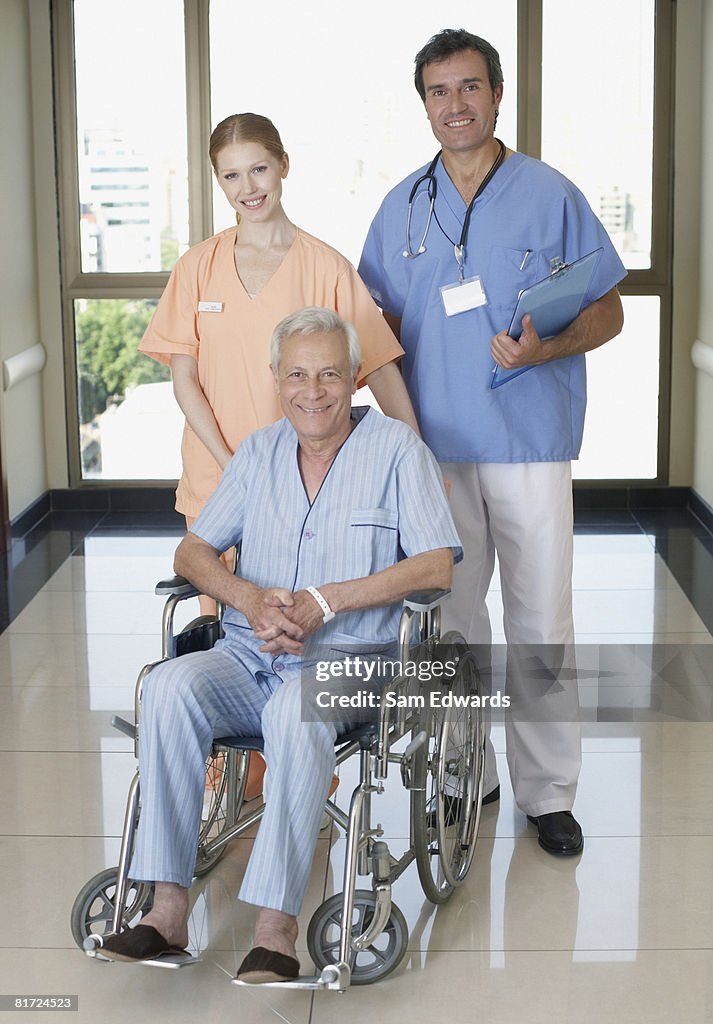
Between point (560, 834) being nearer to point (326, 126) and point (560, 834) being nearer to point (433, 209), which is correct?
point (433, 209)

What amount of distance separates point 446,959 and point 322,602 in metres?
0.68

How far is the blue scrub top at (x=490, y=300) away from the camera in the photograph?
106 inches

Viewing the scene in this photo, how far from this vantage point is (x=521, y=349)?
2.59m

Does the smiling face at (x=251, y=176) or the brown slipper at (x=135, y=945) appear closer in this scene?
the brown slipper at (x=135, y=945)

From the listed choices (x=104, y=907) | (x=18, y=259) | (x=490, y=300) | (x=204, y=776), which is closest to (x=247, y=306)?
(x=490, y=300)

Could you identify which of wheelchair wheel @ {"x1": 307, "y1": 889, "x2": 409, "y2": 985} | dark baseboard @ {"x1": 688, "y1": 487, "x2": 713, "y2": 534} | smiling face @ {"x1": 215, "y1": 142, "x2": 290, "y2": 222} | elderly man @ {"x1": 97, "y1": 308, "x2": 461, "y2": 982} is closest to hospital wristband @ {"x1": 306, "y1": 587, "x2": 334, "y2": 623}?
elderly man @ {"x1": 97, "y1": 308, "x2": 461, "y2": 982}

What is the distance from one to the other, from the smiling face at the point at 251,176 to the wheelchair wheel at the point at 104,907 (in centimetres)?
132

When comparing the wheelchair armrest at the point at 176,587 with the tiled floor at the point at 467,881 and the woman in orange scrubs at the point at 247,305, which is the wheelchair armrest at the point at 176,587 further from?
the tiled floor at the point at 467,881

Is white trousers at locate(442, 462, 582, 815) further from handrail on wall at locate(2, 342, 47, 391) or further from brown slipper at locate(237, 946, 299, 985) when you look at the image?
handrail on wall at locate(2, 342, 47, 391)

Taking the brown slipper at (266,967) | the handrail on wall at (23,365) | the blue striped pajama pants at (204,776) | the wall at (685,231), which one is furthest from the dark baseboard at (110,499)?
the brown slipper at (266,967)

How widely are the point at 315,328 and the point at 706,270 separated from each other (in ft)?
11.7

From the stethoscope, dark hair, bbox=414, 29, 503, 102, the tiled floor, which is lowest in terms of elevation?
the tiled floor

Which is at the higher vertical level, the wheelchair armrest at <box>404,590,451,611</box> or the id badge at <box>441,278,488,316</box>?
Result: the id badge at <box>441,278,488,316</box>

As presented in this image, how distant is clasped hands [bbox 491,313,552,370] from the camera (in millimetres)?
2590
